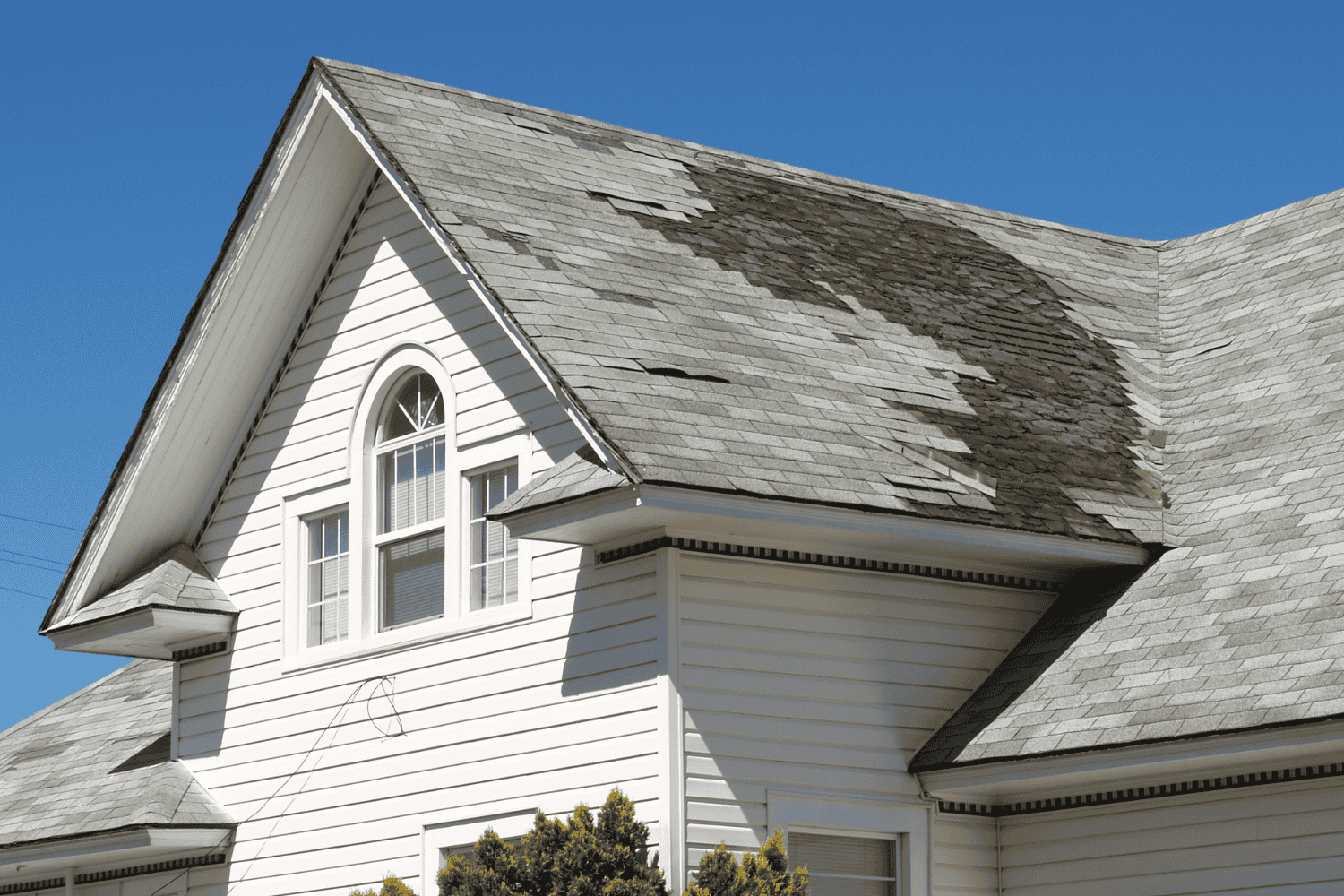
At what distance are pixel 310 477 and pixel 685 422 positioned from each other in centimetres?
480

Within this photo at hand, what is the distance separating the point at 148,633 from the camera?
16.7 metres

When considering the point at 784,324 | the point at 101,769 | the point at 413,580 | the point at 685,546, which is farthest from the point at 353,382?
the point at 101,769

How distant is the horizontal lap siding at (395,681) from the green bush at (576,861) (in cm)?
74

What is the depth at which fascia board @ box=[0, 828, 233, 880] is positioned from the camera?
15.7 m

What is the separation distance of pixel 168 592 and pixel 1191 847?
29.6 feet

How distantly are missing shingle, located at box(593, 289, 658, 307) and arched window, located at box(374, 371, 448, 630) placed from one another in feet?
6.44

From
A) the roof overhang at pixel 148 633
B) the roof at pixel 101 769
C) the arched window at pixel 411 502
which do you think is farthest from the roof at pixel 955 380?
the roof at pixel 101 769

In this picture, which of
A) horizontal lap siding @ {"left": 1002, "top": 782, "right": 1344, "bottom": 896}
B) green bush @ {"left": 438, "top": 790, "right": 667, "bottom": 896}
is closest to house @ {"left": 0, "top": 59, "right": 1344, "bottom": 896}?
horizontal lap siding @ {"left": 1002, "top": 782, "right": 1344, "bottom": 896}

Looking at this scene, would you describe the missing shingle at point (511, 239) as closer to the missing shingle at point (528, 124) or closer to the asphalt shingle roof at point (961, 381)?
the asphalt shingle roof at point (961, 381)

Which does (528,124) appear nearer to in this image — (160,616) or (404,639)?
(404,639)

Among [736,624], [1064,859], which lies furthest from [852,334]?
[1064,859]

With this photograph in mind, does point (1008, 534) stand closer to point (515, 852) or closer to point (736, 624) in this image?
point (736, 624)

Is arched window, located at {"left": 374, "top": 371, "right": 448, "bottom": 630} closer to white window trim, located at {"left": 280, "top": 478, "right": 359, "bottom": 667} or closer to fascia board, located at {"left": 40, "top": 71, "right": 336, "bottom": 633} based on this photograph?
white window trim, located at {"left": 280, "top": 478, "right": 359, "bottom": 667}

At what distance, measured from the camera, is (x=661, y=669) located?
12.6 m
